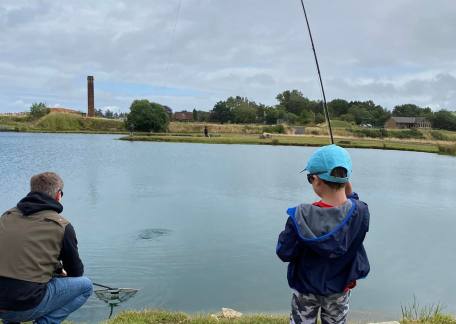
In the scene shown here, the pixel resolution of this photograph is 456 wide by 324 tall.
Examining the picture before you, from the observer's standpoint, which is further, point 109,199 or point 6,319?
point 109,199

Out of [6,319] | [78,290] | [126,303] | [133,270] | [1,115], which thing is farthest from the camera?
[1,115]

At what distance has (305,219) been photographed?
9.27 ft

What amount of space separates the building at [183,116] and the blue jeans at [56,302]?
13269 centimetres

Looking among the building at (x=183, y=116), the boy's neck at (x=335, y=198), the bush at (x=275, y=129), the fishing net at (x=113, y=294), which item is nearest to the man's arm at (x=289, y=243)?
the boy's neck at (x=335, y=198)

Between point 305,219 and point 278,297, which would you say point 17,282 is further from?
point 278,297

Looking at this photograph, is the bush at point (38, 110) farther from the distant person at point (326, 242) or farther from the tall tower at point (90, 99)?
the distant person at point (326, 242)

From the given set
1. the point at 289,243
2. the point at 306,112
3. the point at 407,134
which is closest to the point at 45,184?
the point at 289,243

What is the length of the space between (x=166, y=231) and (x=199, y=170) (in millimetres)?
14975

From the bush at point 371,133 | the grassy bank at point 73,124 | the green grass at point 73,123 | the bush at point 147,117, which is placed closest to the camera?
the bush at point 371,133

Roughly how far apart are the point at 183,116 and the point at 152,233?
13105 cm

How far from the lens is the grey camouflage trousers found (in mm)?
3057

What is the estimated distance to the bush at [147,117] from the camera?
8625 centimetres

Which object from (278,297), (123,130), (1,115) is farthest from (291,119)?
(278,297)

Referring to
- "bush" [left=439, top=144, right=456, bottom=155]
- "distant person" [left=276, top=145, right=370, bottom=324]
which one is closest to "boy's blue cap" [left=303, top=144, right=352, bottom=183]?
"distant person" [left=276, top=145, right=370, bottom=324]
